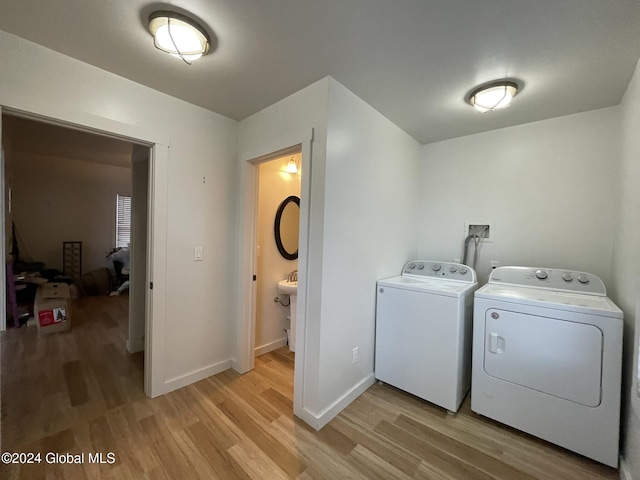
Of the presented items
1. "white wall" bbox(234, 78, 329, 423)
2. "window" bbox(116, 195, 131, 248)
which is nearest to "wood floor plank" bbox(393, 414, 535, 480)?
"white wall" bbox(234, 78, 329, 423)

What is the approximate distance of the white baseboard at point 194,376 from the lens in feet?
6.83

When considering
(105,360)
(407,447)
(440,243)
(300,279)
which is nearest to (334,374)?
(407,447)

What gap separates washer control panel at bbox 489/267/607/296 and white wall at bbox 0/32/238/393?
2493mm

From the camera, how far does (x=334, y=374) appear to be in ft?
6.13

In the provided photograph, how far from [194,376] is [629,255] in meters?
3.22

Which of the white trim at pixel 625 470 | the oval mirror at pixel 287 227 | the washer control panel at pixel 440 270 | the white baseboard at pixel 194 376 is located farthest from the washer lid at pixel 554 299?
the white baseboard at pixel 194 376

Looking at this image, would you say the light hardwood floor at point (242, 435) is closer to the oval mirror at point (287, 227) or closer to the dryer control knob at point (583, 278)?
the dryer control knob at point (583, 278)

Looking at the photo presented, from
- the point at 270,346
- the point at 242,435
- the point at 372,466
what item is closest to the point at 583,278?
the point at 372,466

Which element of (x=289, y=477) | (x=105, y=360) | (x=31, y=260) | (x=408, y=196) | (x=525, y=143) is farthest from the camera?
(x=31, y=260)

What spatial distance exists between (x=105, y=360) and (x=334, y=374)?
238 centimetres

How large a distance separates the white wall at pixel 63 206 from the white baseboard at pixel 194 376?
4648mm

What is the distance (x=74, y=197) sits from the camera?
17.5 ft

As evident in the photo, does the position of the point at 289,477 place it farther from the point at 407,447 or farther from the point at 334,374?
the point at 407,447

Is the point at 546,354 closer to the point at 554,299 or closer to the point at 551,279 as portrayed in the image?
the point at 554,299
